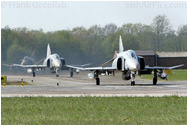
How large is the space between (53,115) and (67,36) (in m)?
54.8

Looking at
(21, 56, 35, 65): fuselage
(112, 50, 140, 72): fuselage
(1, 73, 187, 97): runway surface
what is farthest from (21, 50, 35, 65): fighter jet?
(112, 50, 140, 72): fuselage

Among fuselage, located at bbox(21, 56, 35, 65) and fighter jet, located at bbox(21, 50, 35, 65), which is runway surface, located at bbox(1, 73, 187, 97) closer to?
fighter jet, located at bbox(21, 50, 35, 65)

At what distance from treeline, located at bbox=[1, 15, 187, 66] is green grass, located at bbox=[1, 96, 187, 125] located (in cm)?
4706

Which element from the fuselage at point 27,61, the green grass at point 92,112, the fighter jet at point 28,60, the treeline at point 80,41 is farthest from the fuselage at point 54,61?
the green grass at point 92,112

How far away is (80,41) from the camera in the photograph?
67.0m

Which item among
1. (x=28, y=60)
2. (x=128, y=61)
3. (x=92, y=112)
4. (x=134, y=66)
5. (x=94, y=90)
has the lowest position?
(x=94, y=90)

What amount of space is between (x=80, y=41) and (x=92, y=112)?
52799 mm

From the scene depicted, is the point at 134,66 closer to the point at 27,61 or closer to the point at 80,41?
the point at 80,41

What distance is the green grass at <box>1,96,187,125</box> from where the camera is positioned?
12141mm

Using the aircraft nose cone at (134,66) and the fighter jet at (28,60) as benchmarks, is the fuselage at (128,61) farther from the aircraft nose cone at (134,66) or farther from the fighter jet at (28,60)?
the fighter jet at (28,60)

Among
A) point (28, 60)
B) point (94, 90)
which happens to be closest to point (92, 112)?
point (94, 90)

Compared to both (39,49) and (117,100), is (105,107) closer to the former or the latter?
(117,100)

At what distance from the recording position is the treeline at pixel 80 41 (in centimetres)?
6662

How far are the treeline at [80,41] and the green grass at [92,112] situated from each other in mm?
47055
